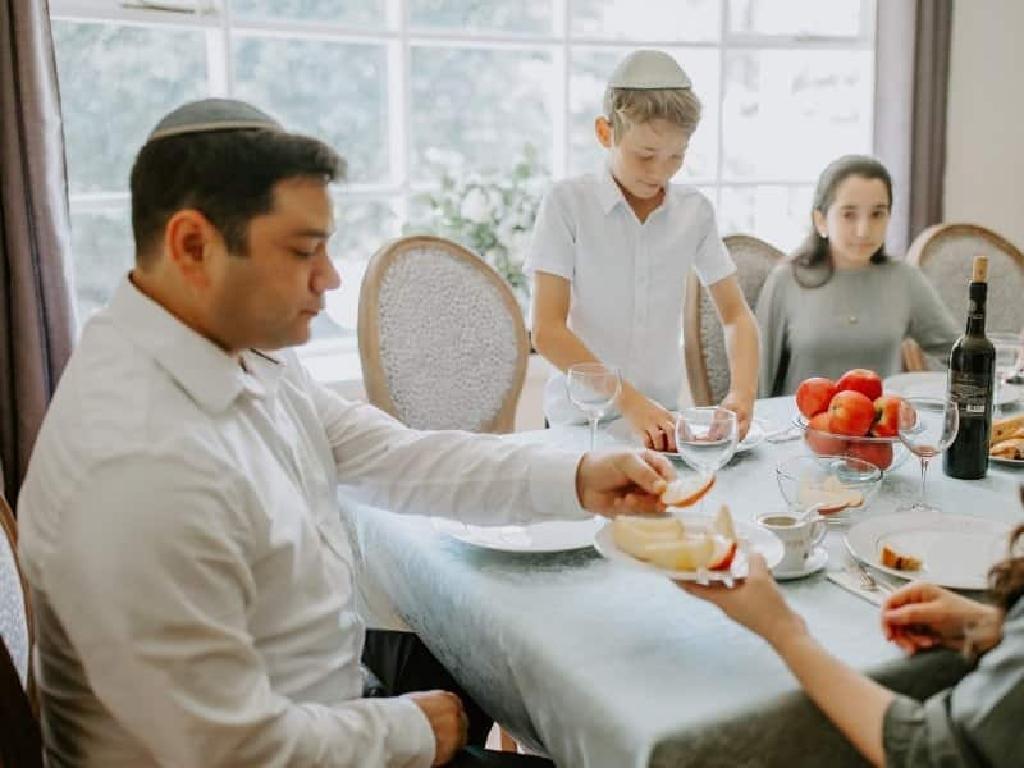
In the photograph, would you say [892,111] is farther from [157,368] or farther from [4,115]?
[157,368]

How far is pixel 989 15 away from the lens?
12.4 feet

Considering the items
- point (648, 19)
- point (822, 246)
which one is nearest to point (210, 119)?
point (822, 246)

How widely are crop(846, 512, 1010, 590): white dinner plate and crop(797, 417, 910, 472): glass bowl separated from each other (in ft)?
0.62

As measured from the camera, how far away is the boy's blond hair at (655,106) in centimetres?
203

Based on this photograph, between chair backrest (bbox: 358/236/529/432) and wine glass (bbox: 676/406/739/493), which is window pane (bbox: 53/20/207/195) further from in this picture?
wine glass (bbox: 676/406/739/493)

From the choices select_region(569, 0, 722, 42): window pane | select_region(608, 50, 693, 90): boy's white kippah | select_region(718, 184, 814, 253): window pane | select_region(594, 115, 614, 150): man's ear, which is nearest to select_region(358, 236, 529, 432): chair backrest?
select_region(594, 115, 614, 150): man's ear

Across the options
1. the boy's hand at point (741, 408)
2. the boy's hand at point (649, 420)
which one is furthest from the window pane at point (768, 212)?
the boy's hand at point (649, 420)

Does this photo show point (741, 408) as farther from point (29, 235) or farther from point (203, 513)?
point (29, 235)

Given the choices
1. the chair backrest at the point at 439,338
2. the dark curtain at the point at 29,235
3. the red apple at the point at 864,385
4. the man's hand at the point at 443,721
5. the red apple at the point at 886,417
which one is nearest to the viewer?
the man's hand at the point at 443,721

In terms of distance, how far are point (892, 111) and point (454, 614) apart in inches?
121

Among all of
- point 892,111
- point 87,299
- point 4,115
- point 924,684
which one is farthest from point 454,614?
point 892,111

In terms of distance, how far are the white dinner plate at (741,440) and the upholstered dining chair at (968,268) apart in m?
1.23

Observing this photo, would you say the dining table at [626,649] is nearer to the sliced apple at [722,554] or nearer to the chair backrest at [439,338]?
the sliced apple at [722,554]

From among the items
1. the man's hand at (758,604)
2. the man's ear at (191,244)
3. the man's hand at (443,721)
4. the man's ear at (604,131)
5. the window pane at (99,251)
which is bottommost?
the man's hand at (443,721)
